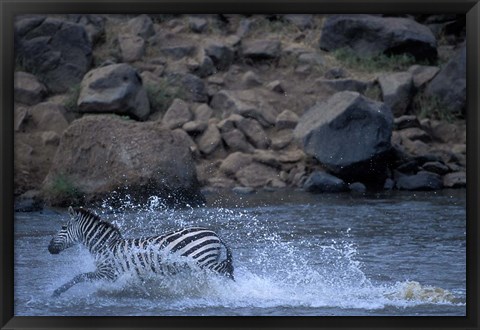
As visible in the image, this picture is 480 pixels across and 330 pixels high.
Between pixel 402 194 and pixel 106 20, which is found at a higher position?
pixel 106 20

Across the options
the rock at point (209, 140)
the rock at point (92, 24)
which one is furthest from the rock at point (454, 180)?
the rock at point (92, 24)

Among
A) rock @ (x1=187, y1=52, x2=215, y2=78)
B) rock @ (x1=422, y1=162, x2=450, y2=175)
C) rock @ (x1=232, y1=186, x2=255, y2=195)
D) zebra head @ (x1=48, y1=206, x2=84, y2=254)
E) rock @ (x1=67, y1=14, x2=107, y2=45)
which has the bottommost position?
rock @ (x1=232, y1=186, x2=255, y2=195)

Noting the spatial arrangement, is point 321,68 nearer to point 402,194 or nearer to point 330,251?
point 402,194

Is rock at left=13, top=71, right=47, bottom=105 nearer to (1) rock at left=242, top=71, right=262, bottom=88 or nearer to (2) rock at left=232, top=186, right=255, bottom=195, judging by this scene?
(1) rock at left=242, top=71, right=262, bottom=88

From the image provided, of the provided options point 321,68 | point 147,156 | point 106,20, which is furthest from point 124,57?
point 147,156

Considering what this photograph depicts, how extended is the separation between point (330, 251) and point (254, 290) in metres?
2.28

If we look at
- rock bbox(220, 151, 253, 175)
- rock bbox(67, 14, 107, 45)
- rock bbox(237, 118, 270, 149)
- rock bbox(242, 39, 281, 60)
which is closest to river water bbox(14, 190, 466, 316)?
rock bbox(220, 151, 253, 175)

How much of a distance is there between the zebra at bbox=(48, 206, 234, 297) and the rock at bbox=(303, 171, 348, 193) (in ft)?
18.1

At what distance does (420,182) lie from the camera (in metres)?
12.4

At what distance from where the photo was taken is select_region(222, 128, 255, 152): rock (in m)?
13.5

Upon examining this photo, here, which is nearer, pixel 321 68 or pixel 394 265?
pixel 394 265

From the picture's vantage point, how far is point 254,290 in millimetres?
7062
